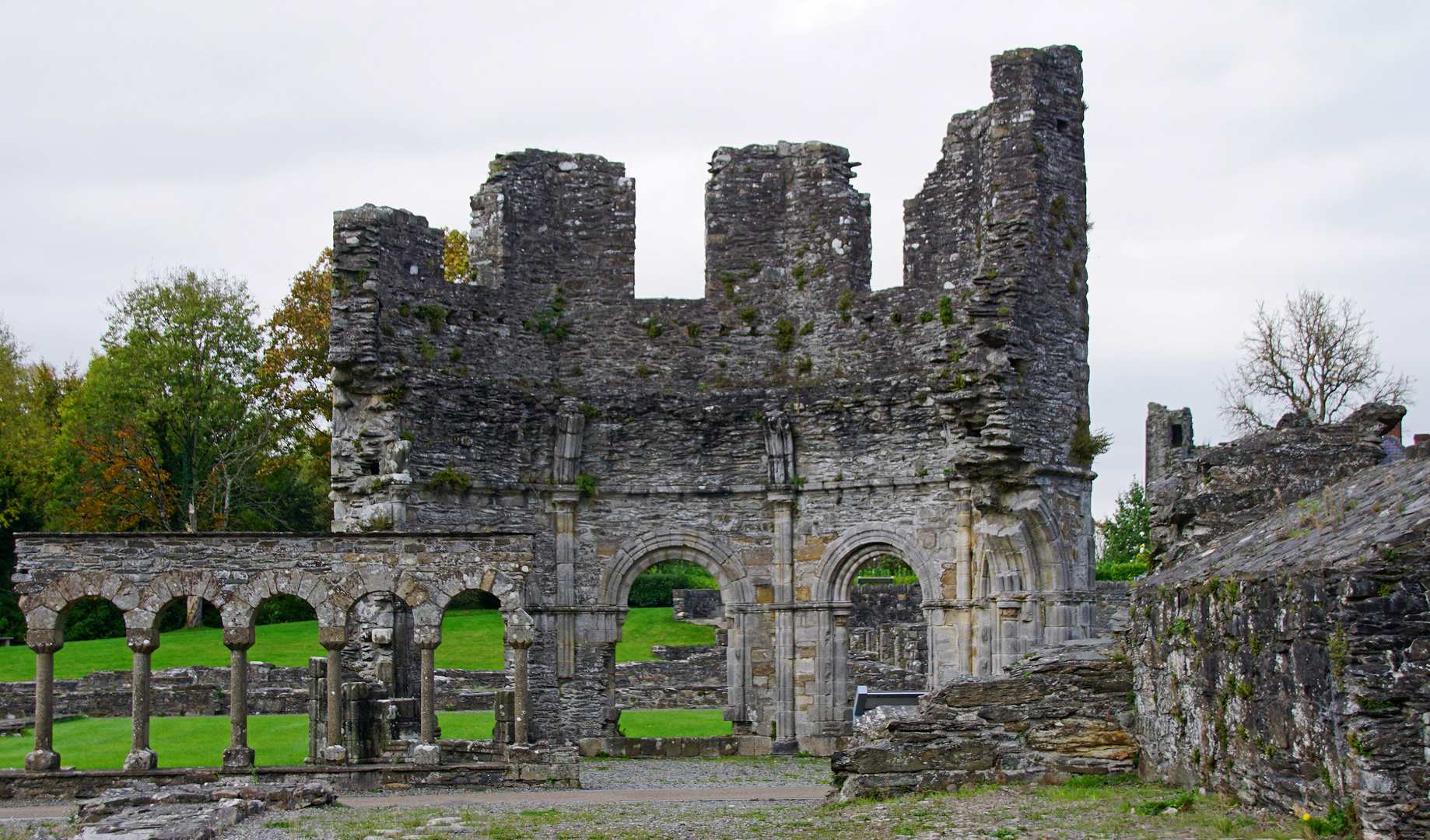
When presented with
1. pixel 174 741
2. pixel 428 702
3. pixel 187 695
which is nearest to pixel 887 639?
pixel 187 695

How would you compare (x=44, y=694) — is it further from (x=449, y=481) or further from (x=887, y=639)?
(x=887, y=639)

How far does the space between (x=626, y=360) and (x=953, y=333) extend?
5.10 meters

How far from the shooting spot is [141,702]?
54.4 ft

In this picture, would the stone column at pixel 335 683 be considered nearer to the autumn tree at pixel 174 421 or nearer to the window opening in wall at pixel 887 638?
the window opening in wall at pixel 887 638

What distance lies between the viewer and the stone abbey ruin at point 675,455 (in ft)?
56.1

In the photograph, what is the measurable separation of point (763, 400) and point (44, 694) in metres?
10.3

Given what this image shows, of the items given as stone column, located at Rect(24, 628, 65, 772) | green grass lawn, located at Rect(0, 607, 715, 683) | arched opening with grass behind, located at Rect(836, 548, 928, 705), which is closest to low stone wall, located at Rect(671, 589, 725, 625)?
green grass lawn, located at Rect(0, 607, 715, 683)

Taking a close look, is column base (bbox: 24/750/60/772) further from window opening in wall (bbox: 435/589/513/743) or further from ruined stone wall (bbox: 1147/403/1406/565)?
ruined stone wall (bbox: 1147/403/1406/565)

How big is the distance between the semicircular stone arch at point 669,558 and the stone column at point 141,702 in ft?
21.9

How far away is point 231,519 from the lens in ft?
133

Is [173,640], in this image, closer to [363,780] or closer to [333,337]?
[333,337]

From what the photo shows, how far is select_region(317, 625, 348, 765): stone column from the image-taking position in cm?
1672

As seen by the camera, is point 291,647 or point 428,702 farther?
point 291,647

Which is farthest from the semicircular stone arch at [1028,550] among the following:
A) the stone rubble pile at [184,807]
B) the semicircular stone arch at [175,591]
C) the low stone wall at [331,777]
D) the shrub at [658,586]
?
the shrub at [658,586]
